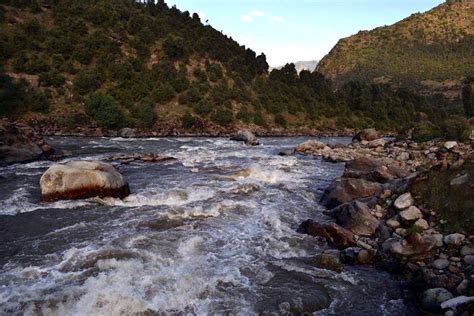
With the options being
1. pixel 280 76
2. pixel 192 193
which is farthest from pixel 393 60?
pixel 192 193

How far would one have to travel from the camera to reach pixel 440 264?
36.2ft

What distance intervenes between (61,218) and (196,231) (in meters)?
5.59

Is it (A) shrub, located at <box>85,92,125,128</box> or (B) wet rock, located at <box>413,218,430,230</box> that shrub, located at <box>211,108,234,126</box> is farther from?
(B) wet rock, located at <box>413,218,430,230</box>

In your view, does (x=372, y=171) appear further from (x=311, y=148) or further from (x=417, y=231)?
(x=311, y=148)

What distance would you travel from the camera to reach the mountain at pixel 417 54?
139 m

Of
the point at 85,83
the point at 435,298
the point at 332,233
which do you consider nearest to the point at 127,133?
the point at 85,83

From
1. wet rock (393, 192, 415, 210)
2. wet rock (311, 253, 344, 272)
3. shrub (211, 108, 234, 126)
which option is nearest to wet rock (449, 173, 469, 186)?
wet rock (393, 192, 415, 210)

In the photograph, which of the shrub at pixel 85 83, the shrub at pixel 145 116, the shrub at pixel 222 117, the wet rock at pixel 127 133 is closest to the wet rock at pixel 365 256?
the wet rock at pixel 127 133

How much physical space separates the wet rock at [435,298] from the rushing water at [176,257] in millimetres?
466

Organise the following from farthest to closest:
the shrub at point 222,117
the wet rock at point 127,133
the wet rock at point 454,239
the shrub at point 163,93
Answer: the shrub at point 163,93 < the shrub at point 222,117 < the wet rock at point 127,133 < the wet rock at point 454,239

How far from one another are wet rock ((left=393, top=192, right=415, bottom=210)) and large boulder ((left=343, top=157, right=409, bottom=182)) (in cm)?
464

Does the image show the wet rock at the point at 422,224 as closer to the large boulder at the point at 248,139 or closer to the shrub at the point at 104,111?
the large boulder at the point at 248,139

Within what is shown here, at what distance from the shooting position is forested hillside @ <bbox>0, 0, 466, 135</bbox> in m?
59.4

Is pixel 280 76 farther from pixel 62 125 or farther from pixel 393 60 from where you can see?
pixel 393 60
